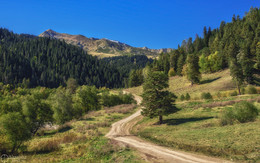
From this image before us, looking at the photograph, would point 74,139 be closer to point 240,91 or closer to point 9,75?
point 240,91

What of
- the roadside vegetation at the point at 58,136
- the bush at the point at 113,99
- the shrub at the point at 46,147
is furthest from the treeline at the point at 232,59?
the shrub at the point at 46,147

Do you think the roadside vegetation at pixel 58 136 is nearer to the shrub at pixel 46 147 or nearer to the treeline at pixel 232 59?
the shrub at pixel 46 147

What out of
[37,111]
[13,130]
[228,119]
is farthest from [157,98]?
[37,111]

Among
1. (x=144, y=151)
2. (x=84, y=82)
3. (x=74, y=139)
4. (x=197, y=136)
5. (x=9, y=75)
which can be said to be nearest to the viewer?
(x=144, y=151)

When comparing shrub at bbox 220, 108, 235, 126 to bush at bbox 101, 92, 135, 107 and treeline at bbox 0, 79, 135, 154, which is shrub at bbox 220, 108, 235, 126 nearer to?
treeline at bbox 0, 79, 135, 154

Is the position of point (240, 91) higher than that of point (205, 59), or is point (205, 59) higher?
point (205, 59)

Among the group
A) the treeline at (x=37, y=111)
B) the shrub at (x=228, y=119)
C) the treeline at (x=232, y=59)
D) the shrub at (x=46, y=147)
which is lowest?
the shrub at (x=46, y=147)

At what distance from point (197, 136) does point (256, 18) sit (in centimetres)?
13283

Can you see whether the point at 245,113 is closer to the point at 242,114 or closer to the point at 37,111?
the point at 242,114

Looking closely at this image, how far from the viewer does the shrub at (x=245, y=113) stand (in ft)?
80.0

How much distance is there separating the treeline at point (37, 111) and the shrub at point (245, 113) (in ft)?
118

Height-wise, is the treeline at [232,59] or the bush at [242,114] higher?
the treeline at [232,59]

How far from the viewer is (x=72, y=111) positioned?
52875mm

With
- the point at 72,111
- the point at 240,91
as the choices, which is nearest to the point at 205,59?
the point at 240,91
